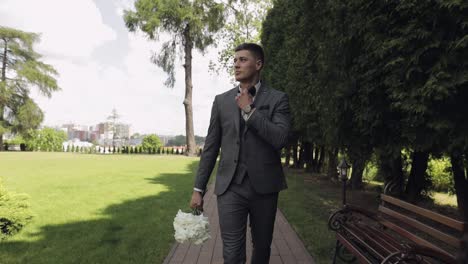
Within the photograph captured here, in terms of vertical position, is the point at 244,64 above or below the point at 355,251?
above

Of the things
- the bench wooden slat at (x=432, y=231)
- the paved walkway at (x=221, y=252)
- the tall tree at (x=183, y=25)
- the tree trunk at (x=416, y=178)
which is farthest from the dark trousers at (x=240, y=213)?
the tall tree at (x=183, y=25)

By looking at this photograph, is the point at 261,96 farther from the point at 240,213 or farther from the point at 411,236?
the point at 411,236

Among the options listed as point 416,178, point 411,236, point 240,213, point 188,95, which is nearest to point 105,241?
point 240,213

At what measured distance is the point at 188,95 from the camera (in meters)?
35.7

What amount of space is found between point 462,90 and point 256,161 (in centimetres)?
334

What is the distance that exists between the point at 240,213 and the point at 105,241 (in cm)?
375

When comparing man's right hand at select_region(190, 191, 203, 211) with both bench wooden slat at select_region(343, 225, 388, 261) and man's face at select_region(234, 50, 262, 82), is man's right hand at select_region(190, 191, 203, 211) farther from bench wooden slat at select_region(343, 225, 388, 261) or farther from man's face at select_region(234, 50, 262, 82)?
bench wooden slat at select_region(343, 225, 388, 261)

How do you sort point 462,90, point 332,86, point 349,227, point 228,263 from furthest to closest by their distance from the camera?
point 332,86
point 462,90
point 349,227
point 228,263

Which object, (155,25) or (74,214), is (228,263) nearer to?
(74,214)

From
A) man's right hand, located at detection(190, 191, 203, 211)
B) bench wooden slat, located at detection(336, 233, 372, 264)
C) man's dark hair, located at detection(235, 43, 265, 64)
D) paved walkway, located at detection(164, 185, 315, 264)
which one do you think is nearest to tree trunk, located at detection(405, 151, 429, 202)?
paved walkway, located at detection(164, 185, 315, 264)

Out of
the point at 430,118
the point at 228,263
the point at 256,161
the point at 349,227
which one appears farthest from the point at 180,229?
the point at 430,118

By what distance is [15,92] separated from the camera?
44.5 metres

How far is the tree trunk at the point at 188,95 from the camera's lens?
35.0 m

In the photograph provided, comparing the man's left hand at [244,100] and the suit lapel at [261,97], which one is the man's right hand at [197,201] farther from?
the man's left hand at [244,100]
